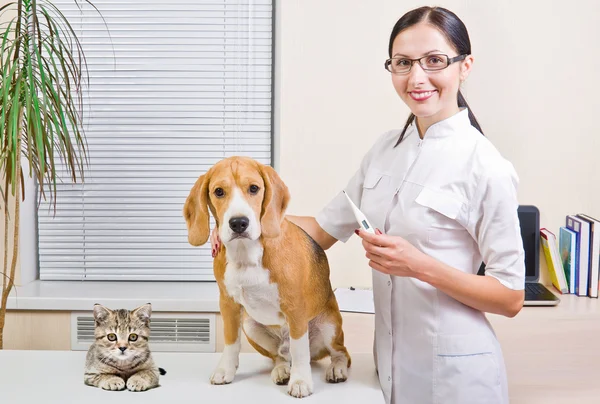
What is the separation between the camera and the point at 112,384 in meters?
1.48

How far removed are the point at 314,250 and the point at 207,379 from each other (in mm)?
397

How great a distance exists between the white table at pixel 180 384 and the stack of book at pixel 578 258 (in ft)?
4.66

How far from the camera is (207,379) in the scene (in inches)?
60.9

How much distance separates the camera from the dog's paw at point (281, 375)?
151cm

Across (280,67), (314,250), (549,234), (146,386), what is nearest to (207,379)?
(146,386)

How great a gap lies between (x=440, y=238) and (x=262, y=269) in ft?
1.31

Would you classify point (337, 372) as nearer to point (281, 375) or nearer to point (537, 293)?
point (281, 375)

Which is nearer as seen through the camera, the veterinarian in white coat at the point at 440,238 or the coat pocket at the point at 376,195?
the veterinarian in white coat at the point at 440,238

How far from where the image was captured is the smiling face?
56.0 inches

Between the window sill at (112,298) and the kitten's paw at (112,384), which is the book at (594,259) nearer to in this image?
the window sill at (112,298)

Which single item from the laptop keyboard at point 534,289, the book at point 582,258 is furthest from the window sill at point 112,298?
the book at point 582,258

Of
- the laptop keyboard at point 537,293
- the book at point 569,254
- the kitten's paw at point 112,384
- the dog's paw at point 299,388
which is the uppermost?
the book at point 569,254

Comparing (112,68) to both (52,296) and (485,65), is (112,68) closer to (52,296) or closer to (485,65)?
(52,296)

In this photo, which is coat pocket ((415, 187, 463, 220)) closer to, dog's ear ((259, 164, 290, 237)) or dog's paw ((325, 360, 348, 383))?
dog's ear ((259, 164, 290, 237))
